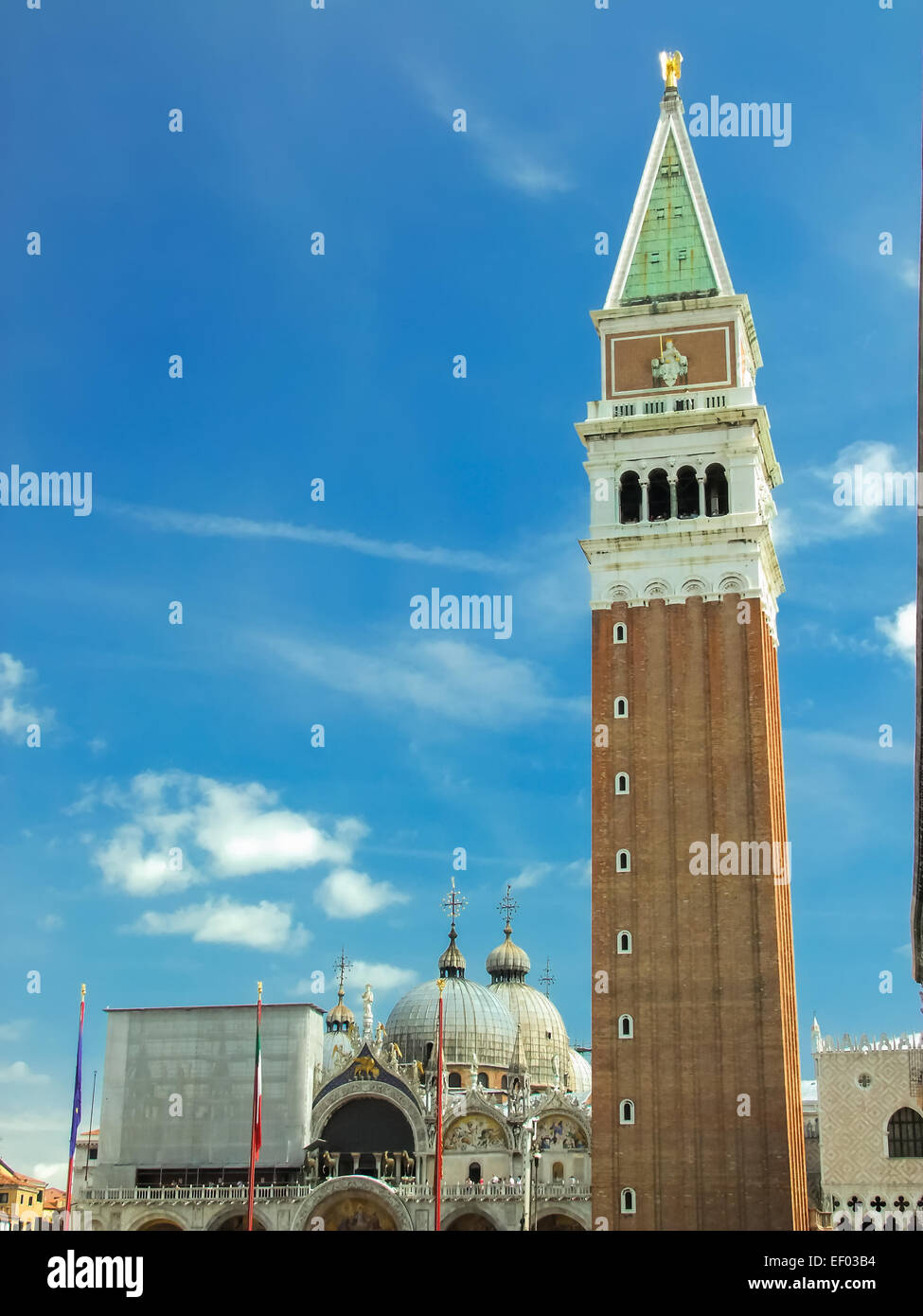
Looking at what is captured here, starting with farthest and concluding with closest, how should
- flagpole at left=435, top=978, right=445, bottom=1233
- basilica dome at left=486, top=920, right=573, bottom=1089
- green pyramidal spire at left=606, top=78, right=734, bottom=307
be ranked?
basilica dome at left=486, top=920, right=573, bottom=1089 < green pyramidal spire at left=606, top=78, right=734, bottom=307 < flagpole at left=435, top=978, right=445, bottom=1233

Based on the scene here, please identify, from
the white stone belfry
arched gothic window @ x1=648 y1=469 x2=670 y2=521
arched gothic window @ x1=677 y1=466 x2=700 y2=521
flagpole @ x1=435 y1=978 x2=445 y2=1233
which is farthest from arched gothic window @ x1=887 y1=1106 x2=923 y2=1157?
arched gothic window @ x1=648 y1=469 x2=670 y2=521

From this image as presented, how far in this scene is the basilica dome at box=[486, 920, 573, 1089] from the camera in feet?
366

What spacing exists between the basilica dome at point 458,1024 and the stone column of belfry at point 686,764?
1612 inches

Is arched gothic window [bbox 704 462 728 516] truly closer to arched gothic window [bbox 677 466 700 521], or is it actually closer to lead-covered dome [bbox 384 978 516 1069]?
arched gothic window [bbox 677 466 700 521]

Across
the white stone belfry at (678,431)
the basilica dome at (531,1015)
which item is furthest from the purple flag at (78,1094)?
the basilica dome at (531,1015)

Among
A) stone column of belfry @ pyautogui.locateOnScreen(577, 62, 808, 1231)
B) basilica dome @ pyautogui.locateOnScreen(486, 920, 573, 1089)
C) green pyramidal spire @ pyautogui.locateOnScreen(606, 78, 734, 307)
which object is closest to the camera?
stone column of belfry @ pyautogui.locateOnScreen(577, 62, 808, 1231)

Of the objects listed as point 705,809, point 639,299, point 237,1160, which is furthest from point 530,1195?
point 639,299

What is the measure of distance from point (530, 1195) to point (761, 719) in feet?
99.6

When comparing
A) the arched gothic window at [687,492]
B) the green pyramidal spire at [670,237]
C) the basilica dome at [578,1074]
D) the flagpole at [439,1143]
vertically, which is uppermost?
the green pyramidal spire at [670,237]

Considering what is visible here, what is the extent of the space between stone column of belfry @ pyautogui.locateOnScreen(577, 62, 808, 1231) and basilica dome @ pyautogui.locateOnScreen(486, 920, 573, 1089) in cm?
4491

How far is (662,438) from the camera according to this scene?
7212 centimetres

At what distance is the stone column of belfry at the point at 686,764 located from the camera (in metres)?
62.0

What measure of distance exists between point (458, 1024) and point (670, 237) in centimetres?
5524

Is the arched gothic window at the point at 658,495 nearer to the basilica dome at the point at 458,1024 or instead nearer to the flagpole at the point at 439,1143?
the flagpole at the point at 439,1143
